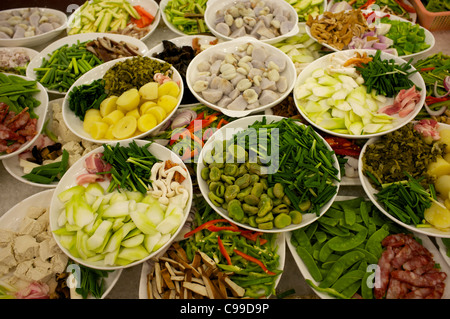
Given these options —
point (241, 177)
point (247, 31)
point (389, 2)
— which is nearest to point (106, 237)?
point (241, 177)

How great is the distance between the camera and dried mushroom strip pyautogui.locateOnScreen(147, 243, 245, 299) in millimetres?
1850

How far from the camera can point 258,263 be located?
6.27 ft

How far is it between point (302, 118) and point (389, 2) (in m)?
2.20

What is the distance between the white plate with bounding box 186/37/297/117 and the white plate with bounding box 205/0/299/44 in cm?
14

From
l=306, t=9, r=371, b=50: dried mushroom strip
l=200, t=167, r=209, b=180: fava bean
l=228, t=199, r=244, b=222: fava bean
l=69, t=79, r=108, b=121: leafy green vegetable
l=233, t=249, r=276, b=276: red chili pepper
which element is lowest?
l=233, t=249, r=276, b=276: red chili pepper

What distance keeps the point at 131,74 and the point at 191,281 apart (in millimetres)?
1902

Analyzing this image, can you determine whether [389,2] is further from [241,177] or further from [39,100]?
[39,100]

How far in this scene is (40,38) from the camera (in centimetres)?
332

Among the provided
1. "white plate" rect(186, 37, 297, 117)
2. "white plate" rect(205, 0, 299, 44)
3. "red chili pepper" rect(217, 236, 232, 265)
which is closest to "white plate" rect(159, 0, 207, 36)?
"white plate" rect(205, 0, 299, 44)

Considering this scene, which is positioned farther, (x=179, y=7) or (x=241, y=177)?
(x=179, y=7)

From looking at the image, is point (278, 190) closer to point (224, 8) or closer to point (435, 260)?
point (435, 260)

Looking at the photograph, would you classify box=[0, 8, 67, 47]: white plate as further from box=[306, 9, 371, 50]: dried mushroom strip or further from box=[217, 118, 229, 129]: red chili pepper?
box=[306, 9, 371, 50]: dried mushroom strip

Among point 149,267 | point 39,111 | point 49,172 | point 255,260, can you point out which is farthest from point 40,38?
point 255,260

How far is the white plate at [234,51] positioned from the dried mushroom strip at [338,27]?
20.7 inches
